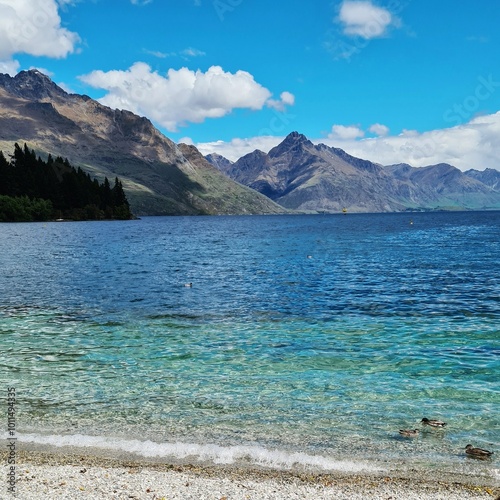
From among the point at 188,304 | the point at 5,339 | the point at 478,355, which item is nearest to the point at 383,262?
the point at 188,304

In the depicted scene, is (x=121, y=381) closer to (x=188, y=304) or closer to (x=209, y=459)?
(x=209, y=459)

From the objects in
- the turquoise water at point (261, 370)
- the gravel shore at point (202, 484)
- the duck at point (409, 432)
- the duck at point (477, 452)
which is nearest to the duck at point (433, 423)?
the turquoise water at point (261, 370)

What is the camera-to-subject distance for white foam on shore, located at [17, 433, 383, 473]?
14125mm

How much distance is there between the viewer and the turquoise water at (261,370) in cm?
1578

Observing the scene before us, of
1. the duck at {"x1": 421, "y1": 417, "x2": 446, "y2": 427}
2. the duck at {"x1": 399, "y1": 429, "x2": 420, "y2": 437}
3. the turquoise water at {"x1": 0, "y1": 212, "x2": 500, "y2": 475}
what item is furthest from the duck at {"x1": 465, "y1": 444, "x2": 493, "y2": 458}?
the duck at {"x1": 421, "y1": 417, "x2": 446, "y2": 427}

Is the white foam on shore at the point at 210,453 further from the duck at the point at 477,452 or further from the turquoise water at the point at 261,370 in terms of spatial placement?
the duck at the point at 477,452

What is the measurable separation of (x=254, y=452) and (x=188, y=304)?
27405 mm

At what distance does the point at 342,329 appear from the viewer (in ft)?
105

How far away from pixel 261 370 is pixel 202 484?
11448 millimetres

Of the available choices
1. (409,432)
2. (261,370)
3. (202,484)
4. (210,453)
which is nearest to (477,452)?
(409,432)

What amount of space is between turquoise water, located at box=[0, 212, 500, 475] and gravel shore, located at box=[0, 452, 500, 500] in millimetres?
1045

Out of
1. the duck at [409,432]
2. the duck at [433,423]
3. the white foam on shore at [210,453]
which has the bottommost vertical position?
the white foam on shore at [210,453]

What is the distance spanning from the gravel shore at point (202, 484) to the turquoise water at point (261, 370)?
104 centimetres

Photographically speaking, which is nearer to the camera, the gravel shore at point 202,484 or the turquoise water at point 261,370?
the gravel shore at point 202,484
